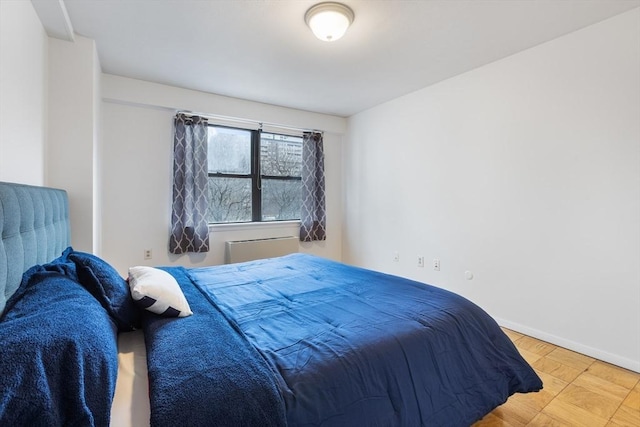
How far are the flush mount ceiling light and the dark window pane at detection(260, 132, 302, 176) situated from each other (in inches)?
85.4

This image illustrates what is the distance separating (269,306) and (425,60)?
257cm

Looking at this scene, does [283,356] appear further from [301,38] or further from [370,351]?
[301,38]

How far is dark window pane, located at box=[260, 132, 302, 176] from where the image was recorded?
4.20 metres

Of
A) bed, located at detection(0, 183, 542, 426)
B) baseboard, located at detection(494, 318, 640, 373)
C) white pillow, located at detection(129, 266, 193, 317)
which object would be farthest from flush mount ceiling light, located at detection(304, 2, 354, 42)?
baseboard, located at detection(494, 318, 640, 373)

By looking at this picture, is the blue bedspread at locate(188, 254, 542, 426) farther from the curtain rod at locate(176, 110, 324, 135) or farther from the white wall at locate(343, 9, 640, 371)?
the curtain rod at locate(176, 110, 324, 135)

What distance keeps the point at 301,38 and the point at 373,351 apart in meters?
2.30

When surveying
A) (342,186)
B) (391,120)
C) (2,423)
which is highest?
(391,120)

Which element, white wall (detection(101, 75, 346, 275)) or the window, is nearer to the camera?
white wall (detection(101, 75, 346, 275))

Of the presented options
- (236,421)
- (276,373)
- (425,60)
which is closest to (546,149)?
(425,60)

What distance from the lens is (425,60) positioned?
9.31 feet

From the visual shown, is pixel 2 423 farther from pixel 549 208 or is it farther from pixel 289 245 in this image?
pixel 289 245

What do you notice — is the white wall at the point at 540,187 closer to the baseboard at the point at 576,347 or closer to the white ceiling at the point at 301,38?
the baseboard at the point at 576,347

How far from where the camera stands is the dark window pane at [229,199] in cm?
388

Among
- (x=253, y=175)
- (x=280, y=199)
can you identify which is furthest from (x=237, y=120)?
(x=280, y=199)
